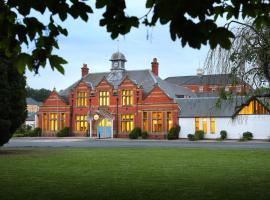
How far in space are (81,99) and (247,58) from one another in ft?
140

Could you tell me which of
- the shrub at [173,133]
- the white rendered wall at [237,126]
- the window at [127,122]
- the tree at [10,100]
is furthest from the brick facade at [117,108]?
the tree at [10,100]

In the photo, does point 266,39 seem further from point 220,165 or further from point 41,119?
point 41,119

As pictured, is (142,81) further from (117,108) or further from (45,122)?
(45,122)

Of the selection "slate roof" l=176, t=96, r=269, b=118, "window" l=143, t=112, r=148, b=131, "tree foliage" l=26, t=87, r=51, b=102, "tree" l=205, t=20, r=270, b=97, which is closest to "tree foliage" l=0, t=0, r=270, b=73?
"tree" l=205, t=20, r=270, b=97

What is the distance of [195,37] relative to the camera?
5539mm

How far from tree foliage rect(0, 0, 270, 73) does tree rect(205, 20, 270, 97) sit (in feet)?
38.0

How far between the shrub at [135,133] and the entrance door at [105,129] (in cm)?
422

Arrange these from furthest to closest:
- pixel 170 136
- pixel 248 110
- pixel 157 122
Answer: pixel 157 122 < pixel 170 136 < pixel 248 110

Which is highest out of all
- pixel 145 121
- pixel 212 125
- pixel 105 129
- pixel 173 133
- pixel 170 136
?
pixel 145 121

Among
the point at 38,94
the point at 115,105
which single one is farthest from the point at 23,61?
the point at 38,94

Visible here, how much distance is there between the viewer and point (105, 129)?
5669 cm

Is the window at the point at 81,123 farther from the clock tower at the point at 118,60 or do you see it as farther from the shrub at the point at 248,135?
the shrub at the point at 248,135

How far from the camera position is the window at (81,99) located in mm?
59594

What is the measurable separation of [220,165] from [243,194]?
780cm
